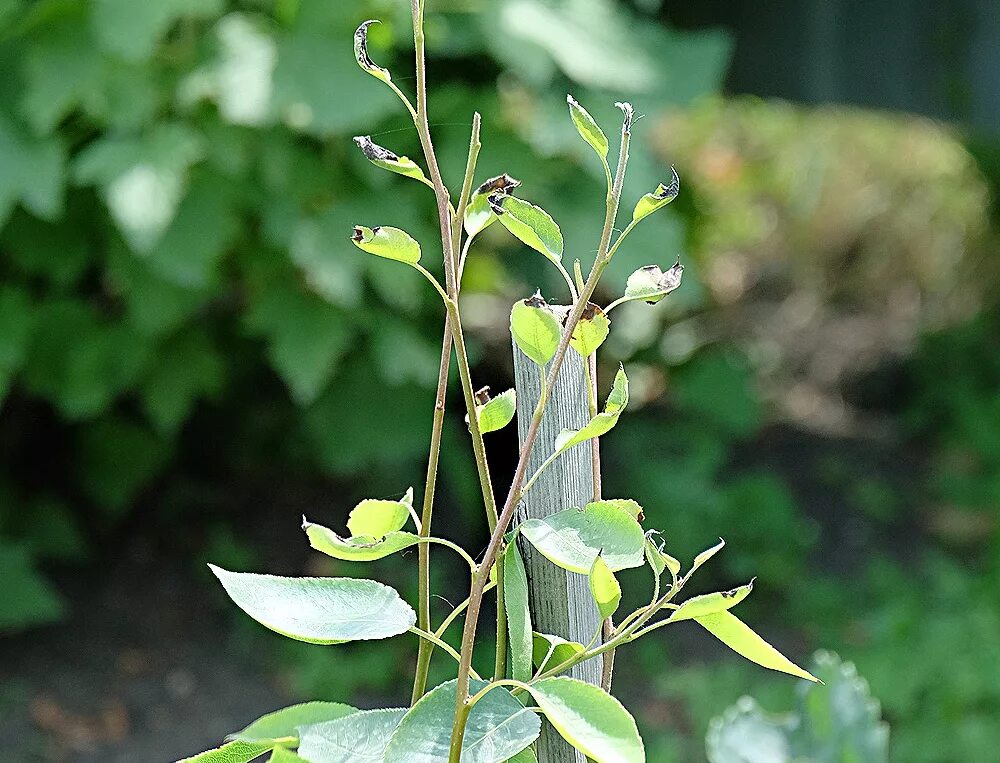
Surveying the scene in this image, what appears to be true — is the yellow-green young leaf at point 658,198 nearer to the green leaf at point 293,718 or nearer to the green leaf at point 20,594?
the green leaf at point 293,718

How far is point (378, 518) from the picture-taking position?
30.3 inches

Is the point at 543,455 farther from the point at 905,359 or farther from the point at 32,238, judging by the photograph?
the point at 905,359

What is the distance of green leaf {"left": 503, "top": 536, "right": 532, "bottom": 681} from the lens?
2.62 ft

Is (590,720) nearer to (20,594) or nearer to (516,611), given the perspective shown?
(516,611)

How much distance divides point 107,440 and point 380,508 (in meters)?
2.66

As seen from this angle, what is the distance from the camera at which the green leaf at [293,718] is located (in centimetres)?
85

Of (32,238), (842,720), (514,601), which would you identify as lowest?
(32,238)

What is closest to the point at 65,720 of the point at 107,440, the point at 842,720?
the point at 107,440

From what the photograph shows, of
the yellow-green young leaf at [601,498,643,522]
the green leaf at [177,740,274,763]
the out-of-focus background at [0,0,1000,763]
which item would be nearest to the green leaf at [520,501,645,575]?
the yellow-green young leaf at [601,498,643,522]

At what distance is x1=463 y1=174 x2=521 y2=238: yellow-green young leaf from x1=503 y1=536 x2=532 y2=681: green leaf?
0.69ft

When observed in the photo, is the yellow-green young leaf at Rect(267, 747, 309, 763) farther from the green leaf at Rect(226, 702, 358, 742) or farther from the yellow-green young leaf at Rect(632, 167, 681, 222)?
the yellow-green young leaf at Rect(632, 167, 681, 222)

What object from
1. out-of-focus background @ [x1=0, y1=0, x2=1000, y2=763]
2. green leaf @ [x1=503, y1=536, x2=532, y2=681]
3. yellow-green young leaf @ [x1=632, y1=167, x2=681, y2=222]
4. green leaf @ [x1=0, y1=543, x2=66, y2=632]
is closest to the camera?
yellow-green young leaf @ [x1=632, y1=167, x2=681, y2=222]

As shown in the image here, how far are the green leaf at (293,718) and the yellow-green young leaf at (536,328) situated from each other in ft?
0.96

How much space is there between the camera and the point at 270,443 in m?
3.60
